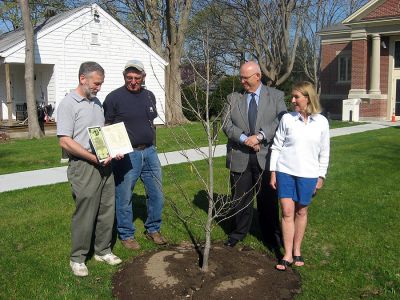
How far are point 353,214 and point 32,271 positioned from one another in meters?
4.16

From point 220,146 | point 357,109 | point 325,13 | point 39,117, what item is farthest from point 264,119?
point 325,13

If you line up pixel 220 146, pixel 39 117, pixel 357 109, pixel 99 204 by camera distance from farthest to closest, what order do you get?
1. pixel 357 109
2. pixel 39 117
3. pixel 220 146
4. pixel 99 204

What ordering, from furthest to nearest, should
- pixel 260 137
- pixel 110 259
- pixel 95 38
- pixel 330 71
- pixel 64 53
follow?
pixel 330 71 < pixel 95 38 < pixel 64 53 < pixel 110 259 < pixel 260 137

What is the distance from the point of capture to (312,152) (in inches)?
163

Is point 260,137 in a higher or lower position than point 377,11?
lower

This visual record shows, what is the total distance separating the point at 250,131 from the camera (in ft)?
15.1

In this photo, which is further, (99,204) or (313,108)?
(99,204)

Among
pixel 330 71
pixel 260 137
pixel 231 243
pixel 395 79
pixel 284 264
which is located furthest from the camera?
pixel 330 71

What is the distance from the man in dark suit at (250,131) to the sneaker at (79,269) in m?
1.62

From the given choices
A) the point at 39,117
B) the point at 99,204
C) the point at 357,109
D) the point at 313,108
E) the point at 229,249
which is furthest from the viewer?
the point at 357,109

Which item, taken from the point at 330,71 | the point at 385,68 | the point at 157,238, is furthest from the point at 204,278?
the point at 330,71

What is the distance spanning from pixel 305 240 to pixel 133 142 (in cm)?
230

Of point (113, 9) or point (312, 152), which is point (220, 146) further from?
point (113, 9)

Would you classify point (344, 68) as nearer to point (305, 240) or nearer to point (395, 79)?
point (395, 79)
